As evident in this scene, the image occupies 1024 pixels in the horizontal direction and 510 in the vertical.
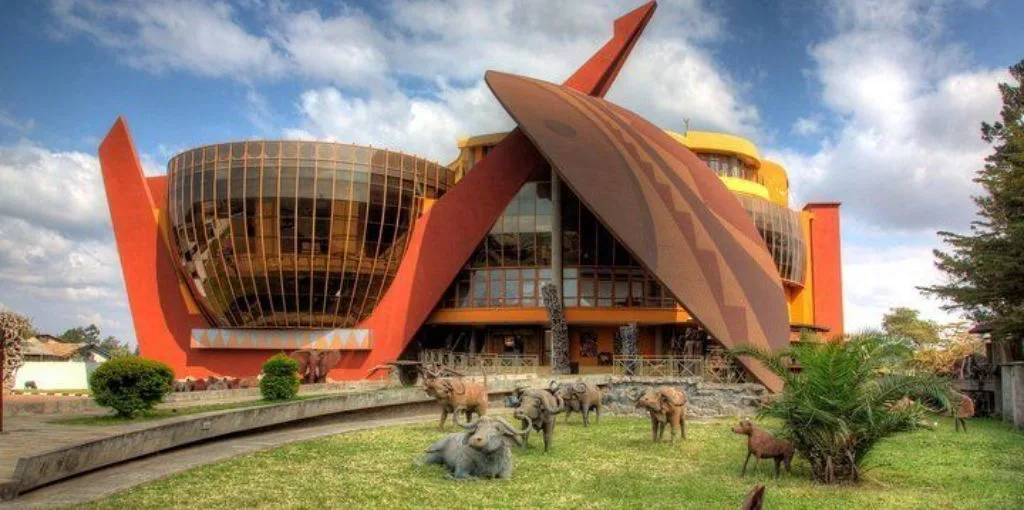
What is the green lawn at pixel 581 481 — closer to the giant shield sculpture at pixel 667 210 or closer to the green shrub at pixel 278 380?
the green shrub at pixel 278 380

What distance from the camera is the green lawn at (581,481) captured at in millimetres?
10391

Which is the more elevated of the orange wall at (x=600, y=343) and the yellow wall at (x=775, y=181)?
the yellow wall at (x=775, y=181)

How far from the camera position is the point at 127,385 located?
1817 centimetres

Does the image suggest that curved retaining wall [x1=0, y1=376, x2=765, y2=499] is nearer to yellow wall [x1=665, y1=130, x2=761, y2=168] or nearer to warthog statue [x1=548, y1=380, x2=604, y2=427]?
warthog statue [x1=548, y1=380, x2=604, y2=427]

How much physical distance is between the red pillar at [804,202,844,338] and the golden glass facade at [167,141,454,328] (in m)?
28.3

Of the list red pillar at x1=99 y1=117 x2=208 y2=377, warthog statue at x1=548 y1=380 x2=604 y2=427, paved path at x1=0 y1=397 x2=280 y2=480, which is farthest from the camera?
red pillar at x1=99 y1=117 x2=208 y2=377

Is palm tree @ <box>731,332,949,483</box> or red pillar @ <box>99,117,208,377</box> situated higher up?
red pillar @ <box>99,117,208,377</box>

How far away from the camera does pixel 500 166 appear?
42281 millimetres

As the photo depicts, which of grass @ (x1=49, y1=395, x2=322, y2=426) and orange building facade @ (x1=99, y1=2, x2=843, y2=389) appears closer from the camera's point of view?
grass @ (x1=49, y1=395, x2=322, y2=426)

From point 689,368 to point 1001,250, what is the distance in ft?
40.6

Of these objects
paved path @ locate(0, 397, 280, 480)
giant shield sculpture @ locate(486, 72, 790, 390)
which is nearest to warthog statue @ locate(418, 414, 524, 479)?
paved path @ locate(0, 397, 280, 480)

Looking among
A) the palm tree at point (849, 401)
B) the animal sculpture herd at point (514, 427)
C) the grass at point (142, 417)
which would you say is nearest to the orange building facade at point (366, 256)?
the grass at point (142, 417)

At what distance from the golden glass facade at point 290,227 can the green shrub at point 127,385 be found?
22705 millimetres

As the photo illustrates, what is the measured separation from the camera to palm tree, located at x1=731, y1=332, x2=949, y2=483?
1206cm
